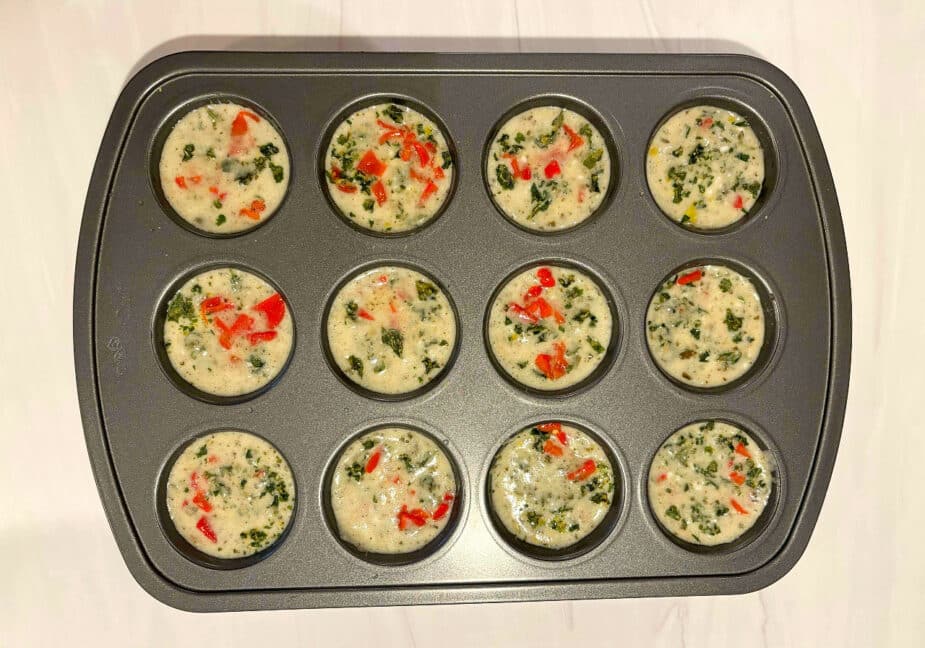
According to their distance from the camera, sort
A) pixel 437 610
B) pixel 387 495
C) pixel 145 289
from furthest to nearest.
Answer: pixel 437 610
pixel 387 495
pixel 145 289

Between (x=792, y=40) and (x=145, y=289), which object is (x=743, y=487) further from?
(x=145, y=289)

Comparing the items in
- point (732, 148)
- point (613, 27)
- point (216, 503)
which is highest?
point (613, 27)

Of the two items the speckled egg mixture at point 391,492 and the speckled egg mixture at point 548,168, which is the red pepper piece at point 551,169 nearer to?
the speckled egg mixture at point 548,168

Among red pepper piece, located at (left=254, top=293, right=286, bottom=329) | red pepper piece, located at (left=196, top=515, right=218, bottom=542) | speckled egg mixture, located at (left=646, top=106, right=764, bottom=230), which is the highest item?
speckled egg mixture, located at (left=646, top=106, right=764, bottom=230)

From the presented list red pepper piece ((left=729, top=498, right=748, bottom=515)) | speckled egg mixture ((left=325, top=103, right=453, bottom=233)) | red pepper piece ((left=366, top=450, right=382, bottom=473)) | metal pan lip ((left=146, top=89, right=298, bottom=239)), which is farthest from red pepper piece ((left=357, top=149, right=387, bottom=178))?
red pepper piece ((left=729, top=498, right=748, bottom=515))

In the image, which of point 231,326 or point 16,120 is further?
point 16,120

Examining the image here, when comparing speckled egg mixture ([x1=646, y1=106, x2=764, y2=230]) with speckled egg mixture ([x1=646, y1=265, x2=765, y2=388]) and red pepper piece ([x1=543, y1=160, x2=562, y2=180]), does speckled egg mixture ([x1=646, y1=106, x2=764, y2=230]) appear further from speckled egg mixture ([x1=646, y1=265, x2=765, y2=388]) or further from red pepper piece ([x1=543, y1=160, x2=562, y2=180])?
red pepper piece ([x1=543, y1=160, x2=562, y2=180])

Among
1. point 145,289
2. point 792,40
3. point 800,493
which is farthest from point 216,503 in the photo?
point 792,40
